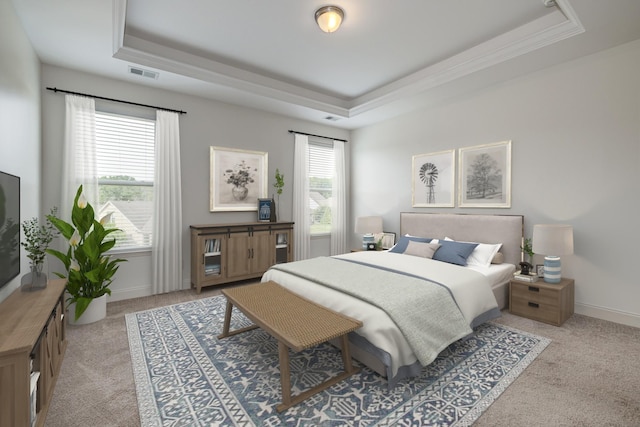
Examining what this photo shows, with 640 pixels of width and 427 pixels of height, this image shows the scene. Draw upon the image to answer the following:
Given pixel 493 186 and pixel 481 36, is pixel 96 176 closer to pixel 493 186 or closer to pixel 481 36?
pixel 481 36

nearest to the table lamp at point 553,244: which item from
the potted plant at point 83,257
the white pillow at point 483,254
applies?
the white pillow at point 483,254

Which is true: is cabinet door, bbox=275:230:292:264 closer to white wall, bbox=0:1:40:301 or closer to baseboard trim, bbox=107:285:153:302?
baseboard trim, bbox=107:285:153:302

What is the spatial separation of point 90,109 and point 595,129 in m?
5.64

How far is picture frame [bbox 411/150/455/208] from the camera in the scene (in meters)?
4.42

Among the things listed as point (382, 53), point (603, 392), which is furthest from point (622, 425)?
point (382, 53)

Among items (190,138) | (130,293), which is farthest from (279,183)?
(130,293)

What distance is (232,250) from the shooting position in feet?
14.0

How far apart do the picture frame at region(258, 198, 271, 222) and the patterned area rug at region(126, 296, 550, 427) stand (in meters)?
2.15

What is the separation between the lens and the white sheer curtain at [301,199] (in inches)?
209

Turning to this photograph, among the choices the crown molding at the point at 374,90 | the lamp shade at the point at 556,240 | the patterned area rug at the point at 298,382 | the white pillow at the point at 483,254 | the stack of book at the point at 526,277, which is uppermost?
the crown molding at the point at 374,90

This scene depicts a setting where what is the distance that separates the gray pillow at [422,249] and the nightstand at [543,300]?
90 centimetres

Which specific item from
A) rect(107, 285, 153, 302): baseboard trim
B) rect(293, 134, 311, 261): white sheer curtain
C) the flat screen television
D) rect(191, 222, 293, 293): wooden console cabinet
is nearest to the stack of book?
rect(191, 222, 293, 293): wooden console cabinet

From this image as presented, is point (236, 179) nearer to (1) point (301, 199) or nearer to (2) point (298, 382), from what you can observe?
(1) point (301, 199)

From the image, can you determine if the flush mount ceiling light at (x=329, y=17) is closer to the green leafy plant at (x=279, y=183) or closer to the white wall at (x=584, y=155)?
the white wall at (x=584, y=155)
